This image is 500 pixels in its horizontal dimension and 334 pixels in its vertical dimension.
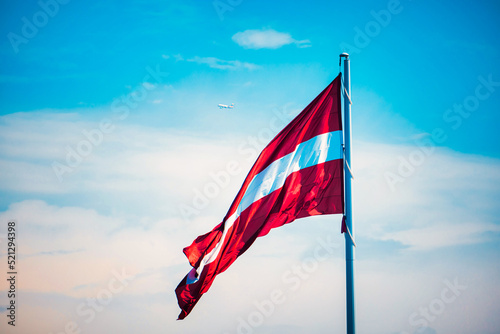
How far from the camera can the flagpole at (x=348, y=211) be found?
1575cm

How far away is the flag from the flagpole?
0.92ft

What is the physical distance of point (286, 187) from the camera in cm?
1838

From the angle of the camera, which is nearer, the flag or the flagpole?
the flagpole

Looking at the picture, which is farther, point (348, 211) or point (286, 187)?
point (286, 187)

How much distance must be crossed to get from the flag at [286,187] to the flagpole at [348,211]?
0.28 meters

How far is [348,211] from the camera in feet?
55.7

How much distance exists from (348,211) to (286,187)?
2.28 meters

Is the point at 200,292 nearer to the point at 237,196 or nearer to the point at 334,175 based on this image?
the point at 237,196

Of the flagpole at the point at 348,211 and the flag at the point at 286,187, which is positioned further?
the flag at the point at 286,187

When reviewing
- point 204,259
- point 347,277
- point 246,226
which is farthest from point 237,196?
point 347,277

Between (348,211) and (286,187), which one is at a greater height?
(286,187)

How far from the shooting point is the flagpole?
15.8m

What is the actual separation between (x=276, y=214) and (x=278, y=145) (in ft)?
7.49

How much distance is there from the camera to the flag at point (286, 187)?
58.6 ft
